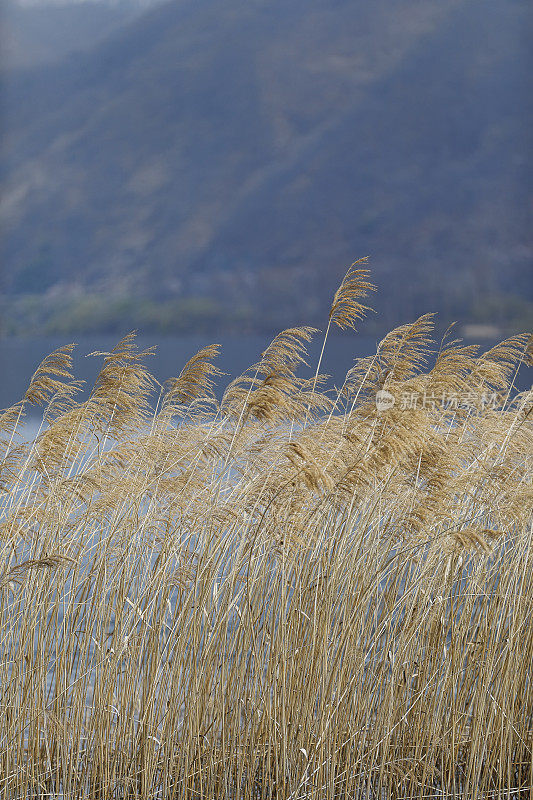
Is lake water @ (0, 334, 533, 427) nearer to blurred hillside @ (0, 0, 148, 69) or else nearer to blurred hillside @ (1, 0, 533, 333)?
blurred hillside @ (1, 0, 533, 333)

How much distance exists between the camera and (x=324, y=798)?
2.04m

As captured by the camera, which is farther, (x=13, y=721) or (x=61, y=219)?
(x=61, y=219)

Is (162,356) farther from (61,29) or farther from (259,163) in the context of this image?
(61,29)

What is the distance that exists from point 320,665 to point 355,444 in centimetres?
53

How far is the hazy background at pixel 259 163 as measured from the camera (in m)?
15.7

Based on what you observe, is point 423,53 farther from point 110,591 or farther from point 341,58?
point 110,591

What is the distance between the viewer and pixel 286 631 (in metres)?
2.00

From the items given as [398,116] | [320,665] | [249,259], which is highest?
[398,116]

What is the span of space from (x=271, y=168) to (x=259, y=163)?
0.50 m

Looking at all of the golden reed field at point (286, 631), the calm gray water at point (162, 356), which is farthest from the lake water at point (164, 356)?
the golden reed field at point (286, 631)

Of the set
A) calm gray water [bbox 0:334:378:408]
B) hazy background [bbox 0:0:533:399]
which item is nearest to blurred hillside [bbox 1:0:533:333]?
hazy background [bbox 0:0:533:399]

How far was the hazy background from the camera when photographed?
15.7 meters

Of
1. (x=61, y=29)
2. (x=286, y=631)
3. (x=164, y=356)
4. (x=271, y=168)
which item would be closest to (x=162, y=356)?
(x=164, y=356)

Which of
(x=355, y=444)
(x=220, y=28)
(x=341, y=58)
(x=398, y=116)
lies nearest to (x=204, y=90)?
(x=220, y=28)
